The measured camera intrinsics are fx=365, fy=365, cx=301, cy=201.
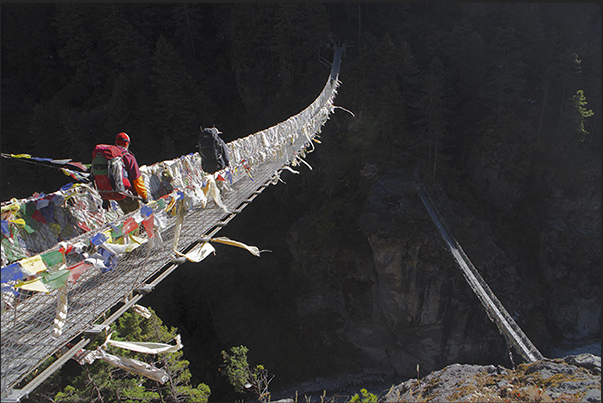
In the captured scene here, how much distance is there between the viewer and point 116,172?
163 inches

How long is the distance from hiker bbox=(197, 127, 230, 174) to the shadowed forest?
9.20 meters

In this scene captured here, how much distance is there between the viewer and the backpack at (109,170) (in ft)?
13.5

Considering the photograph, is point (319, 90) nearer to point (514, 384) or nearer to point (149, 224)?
point (149, 224)

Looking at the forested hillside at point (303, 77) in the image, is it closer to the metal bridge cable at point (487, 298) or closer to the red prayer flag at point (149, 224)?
the metal bridge cable at point (487, 298)

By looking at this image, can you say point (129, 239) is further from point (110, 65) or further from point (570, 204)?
point (110, 65)

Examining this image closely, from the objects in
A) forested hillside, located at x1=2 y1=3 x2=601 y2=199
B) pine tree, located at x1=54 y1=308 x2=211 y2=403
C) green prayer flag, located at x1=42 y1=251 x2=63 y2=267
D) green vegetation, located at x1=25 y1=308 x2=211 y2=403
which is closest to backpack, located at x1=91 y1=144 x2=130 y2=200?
green prayer flag, located at x1=42 y1=251 x2=63 y2=267

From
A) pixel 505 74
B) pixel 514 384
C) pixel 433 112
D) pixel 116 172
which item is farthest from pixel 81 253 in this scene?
pixel 505 74

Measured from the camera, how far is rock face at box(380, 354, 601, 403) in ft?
11.5

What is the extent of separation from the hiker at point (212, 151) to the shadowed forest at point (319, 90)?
920 centimetres

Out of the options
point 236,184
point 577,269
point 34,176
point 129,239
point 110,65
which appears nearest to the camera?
point 129,239

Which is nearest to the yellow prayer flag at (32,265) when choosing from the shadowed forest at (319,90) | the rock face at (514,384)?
the rock face at (514,384)

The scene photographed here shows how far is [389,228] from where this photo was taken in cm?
1409

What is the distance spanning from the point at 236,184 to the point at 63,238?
3.31 metres

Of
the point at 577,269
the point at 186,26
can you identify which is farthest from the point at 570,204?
the point at 186,26
